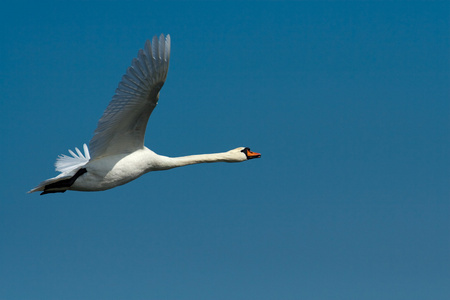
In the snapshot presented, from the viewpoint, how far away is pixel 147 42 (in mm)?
15352

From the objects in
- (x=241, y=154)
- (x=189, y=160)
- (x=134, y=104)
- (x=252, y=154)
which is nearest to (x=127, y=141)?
(x=134, y=104)

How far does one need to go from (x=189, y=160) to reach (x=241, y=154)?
1.71m

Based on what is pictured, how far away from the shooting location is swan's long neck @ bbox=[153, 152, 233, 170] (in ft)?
61.5

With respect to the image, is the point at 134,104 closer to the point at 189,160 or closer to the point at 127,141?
the point at 127,141

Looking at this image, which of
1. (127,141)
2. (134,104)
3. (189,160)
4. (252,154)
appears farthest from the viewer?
(252,154)

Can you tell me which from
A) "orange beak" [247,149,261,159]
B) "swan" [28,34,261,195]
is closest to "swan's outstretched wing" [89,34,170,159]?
"swan" [28,34,261,195]

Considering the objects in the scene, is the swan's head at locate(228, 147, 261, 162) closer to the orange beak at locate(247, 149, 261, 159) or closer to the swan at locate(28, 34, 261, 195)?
the orange beak at locate(247, 149, 261, 159)

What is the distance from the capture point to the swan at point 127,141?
1581 centimetres

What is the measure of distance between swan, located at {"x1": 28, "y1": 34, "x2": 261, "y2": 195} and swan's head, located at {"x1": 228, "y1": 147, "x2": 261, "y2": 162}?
0.85 metres

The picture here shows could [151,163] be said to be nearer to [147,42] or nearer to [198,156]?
[198,156]

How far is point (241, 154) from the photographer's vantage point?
2031 cm

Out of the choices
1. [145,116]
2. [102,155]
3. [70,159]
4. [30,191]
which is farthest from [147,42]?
[70,159]

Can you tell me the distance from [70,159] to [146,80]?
6.60 meters

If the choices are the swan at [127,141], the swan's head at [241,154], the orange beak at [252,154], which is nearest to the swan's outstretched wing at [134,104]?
the swan at [127,141]
